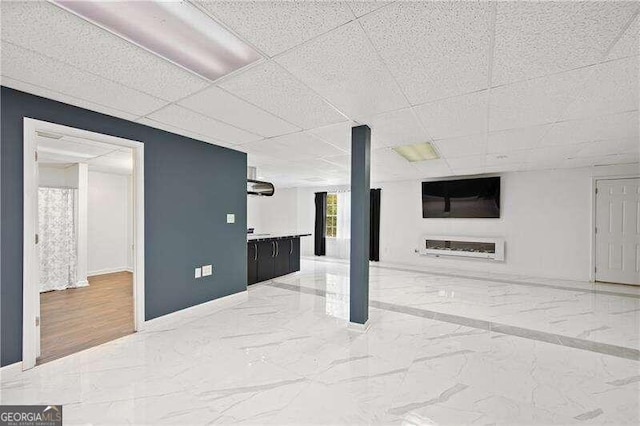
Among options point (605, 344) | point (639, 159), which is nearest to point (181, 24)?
point (605, 344)

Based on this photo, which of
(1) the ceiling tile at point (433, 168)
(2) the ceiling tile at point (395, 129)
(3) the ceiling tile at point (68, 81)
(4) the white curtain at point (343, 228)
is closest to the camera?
(3) the ceiling tile at point (68, 81)

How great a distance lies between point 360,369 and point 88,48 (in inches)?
121

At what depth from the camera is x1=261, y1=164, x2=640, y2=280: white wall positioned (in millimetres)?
5566

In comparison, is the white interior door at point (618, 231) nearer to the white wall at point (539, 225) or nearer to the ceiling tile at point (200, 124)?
the white wall at point (539, 225)

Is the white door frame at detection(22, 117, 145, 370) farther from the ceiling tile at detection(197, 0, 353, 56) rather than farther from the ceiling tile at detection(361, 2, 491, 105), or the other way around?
the ceiling tile at detection(361, 2, 491, 105)

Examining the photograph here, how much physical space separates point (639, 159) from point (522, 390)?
5392 mm

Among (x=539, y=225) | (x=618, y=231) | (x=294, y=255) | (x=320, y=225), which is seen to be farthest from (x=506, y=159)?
(x=320, y=225)

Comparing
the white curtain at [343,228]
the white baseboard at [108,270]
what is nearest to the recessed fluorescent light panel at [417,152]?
the white curtain at [343,228]

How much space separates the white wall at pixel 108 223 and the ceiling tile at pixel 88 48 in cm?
555

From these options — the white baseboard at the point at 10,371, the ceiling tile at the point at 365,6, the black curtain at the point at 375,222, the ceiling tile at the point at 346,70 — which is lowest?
the white baseboard at the point at 10,371

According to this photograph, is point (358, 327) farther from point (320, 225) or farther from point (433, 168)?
point (320, 225)

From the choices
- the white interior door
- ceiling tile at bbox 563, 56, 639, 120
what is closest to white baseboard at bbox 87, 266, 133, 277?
ceiling tile at bbox 563, 56, 639, 120

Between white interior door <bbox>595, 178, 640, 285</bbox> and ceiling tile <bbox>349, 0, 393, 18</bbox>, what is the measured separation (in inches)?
263

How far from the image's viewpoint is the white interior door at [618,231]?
5.19 meters
